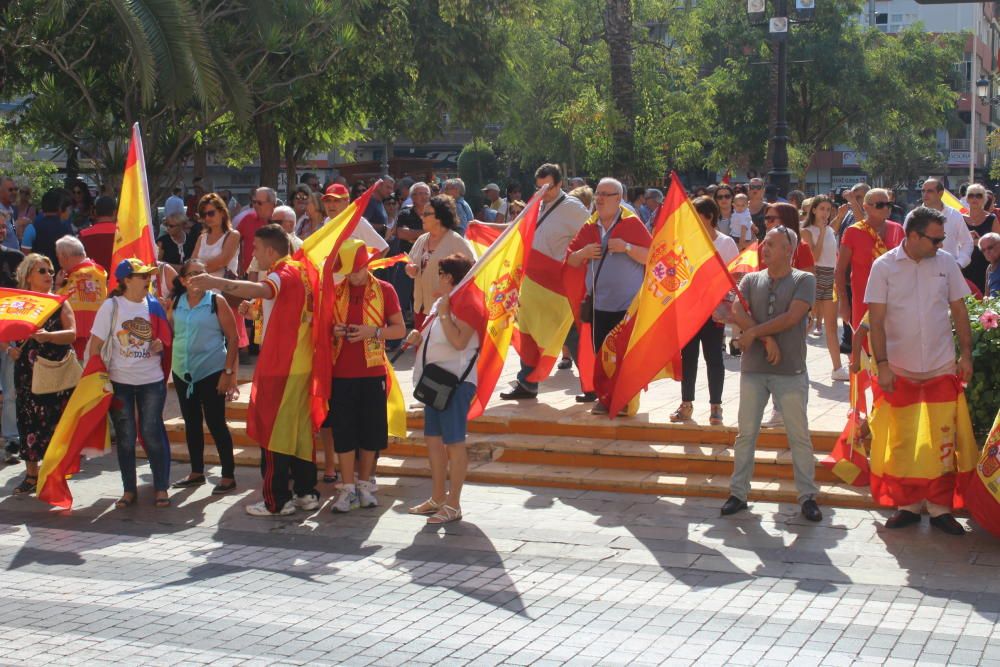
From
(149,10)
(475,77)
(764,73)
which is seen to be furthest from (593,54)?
(149,10)

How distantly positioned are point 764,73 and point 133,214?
119ft

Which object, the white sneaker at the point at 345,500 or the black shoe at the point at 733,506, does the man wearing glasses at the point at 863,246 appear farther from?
the white sneaker at the point at 345,500

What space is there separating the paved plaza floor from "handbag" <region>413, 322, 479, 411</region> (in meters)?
0.84

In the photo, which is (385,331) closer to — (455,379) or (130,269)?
(455,379)

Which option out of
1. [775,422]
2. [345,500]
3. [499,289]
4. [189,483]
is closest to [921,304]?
[775,422]

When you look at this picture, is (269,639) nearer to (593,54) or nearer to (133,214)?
(133,214)

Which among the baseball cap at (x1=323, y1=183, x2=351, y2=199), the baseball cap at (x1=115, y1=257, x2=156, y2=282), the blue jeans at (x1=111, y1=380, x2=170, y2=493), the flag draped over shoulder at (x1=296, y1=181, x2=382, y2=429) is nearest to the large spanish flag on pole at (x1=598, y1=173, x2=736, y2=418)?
the flag draped over shoulder at (x1=296, y1=181, x2=382, y2=429)

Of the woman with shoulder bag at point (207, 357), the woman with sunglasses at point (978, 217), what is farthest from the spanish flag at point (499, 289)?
the woman with sunglasses at point (978, 217)

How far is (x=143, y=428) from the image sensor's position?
908 centimetres

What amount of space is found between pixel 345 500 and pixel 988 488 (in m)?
4.14

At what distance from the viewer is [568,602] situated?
6691mm

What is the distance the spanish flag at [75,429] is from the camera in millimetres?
8914

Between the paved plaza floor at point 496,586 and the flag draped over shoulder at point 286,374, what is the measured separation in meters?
0.56

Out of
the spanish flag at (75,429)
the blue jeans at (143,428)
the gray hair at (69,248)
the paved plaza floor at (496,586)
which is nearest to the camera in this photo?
the paved plaza floor at (496,586)
